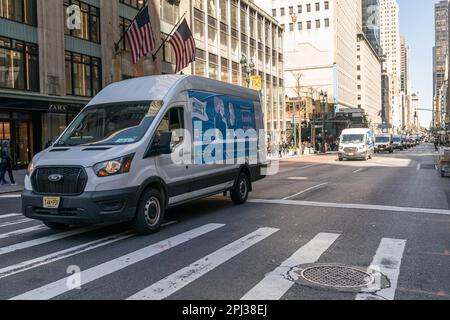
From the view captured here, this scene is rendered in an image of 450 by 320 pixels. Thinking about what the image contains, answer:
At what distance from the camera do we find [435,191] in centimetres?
1484

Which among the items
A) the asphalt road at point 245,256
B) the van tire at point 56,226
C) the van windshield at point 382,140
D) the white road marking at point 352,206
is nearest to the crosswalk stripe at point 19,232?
the asphalt road at point 245,256

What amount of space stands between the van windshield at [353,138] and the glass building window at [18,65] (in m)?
23.5

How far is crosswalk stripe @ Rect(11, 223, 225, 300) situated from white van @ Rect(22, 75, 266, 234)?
714 mm

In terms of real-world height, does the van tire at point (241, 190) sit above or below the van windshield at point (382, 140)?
below

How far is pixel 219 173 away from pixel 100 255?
14.5 feet

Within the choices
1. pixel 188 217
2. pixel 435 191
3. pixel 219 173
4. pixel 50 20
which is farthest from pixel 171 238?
pixel 50 20

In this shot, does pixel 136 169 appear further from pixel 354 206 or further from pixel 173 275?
pixel 354 206

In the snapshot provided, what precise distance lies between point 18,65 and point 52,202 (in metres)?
20.0

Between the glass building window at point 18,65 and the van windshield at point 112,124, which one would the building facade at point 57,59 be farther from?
the van windshield at point 112,124

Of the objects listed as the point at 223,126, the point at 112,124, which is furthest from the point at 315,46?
the point at 112,124

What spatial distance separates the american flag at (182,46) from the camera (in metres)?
24.4

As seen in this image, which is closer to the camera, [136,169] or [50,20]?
[136,169]

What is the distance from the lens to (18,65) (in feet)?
81.8

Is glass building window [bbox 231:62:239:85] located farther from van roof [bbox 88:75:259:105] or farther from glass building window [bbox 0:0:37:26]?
van roof [bbox 88:75:259:105]
